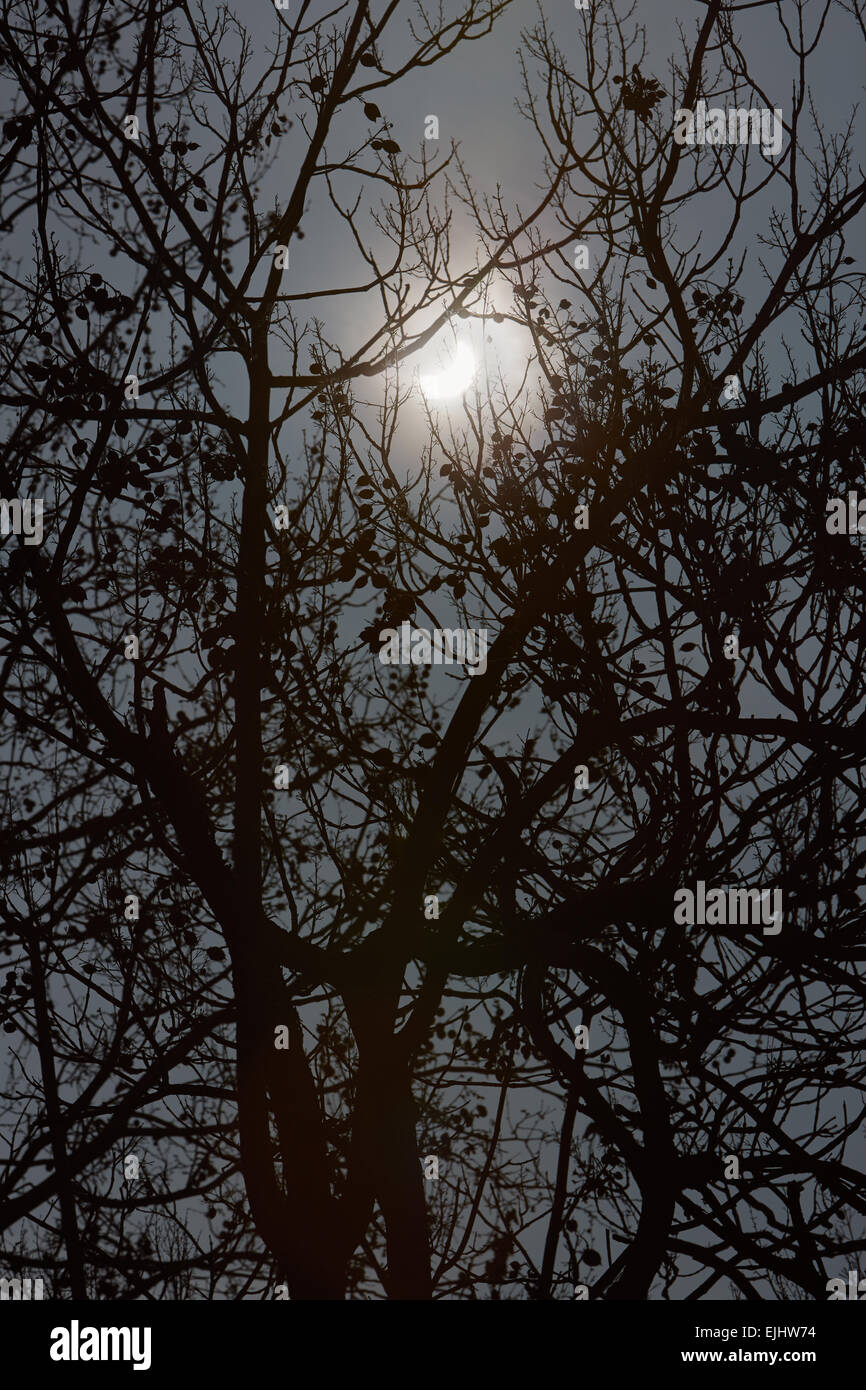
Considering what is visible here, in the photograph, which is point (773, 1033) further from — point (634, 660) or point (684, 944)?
point (634, 660)

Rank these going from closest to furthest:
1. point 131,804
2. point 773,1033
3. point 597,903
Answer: point 597,903, point 773,1033, point 131,804

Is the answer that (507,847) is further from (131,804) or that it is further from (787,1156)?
(131,804)

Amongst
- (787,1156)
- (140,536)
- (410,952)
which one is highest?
(140,536)

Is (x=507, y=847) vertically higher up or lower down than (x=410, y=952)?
higher up

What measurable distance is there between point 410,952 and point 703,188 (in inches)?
192

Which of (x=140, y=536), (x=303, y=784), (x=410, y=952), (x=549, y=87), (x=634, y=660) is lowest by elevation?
(x=410, y=952)

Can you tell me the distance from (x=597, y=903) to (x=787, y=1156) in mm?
1641

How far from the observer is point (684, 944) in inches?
245
